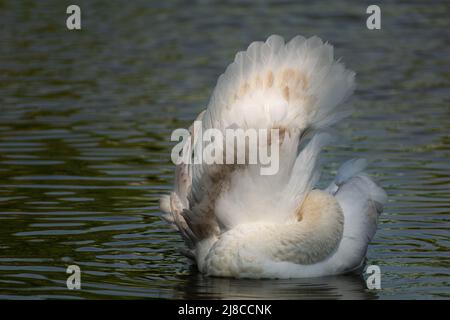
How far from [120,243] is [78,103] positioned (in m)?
7.72

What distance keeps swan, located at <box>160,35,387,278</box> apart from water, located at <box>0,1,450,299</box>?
20 cm

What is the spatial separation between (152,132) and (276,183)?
6.89 meters

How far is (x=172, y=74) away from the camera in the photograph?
20250mm

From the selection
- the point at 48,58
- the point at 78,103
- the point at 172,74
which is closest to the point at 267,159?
the point at 78,103

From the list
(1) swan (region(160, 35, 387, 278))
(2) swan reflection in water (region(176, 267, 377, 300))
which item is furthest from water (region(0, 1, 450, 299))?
(1) swan (region(160, 35, 387, 278))

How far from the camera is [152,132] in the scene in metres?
16.1

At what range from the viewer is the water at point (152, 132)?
A: 9.66m

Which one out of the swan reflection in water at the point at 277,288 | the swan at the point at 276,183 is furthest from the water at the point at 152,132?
the swan at the point at 276,183

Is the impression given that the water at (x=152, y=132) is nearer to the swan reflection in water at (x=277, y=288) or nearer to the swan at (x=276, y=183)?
the swan reflection in water at (x=277, y=288)

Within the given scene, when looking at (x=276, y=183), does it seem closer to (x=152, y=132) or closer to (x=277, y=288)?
(x=277, y=288)

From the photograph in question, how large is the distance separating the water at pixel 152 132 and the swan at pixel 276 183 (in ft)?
0.66

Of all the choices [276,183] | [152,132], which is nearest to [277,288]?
[276,183]

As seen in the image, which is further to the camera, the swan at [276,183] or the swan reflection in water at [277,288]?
the swan at [276,183]
